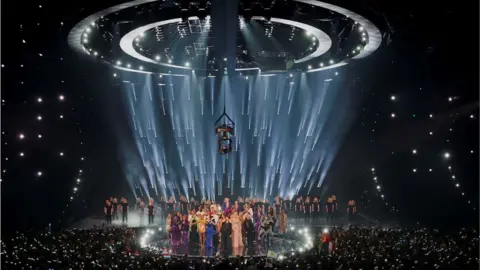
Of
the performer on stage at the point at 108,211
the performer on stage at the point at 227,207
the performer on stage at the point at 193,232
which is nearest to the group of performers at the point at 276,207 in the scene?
the performer on stage at the point at 108,211

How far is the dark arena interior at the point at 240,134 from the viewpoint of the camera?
15.6 metres

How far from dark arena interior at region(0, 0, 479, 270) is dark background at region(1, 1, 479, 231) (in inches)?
3.5

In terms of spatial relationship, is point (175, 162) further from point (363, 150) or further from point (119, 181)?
point (363, 150)

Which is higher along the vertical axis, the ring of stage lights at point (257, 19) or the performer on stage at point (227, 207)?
the ring of stage lights at point (257, 19)

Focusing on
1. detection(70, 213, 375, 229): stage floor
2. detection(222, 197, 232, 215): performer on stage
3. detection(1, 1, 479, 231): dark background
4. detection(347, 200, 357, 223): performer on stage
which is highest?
detection(1, 1, 479, 231): dark background

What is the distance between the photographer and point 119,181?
1091 inches

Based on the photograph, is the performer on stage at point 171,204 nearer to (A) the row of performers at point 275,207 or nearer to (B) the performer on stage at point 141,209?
(A) the row of performers at point 275,207

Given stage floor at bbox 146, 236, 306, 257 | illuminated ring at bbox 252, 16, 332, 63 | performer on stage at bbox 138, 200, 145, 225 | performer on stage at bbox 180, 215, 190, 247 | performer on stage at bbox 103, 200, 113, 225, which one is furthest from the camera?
performer on stage at bbox 138, 200, 145, 225

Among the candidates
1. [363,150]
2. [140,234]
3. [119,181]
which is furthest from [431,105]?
[119,181]

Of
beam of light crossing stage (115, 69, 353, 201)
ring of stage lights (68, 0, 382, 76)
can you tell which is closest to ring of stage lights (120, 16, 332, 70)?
ring of stage lights (68, 0, 382, 76)

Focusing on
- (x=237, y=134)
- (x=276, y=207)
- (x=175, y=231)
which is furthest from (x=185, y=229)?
(x=237, y=134)

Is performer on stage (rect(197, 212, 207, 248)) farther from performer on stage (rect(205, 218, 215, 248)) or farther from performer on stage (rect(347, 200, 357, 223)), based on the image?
performer on stage (rect(347, 200, 357, 223))

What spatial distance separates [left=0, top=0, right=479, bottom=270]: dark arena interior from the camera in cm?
1563

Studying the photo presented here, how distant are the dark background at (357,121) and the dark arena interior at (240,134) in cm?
9
